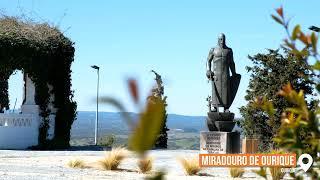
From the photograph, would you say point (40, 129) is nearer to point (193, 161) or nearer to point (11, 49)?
point (11, 49)

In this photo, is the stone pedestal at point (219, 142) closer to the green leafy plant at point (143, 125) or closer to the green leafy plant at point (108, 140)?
the green leafy plant at point (108, 140)

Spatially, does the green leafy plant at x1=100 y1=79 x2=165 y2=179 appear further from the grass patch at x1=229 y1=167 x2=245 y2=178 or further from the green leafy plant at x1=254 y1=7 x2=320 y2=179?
the grass patch at x1=229 y1=167 x2=245 y2=178

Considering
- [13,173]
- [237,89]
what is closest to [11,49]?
[237,89]

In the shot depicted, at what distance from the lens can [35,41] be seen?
85.0 feet

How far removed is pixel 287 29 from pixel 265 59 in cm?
3316

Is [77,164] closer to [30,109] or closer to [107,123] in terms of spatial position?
[107,123]

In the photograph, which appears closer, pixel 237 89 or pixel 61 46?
pixel 237 89

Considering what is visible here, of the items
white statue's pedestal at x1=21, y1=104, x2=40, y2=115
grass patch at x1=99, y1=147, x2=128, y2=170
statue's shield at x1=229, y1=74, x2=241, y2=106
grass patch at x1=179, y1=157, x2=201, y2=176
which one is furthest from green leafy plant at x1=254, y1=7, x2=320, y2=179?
white statue's pedestal at x1=21, y1=104, x2=40, y2=115

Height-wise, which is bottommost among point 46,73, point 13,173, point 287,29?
point 13,173

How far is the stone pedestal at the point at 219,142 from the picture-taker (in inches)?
758

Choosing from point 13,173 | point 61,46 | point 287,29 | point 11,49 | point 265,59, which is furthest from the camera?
point 265,59

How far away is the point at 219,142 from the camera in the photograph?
63.8ft

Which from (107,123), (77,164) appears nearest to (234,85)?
(107,123)

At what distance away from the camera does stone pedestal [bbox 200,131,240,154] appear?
1927cm
